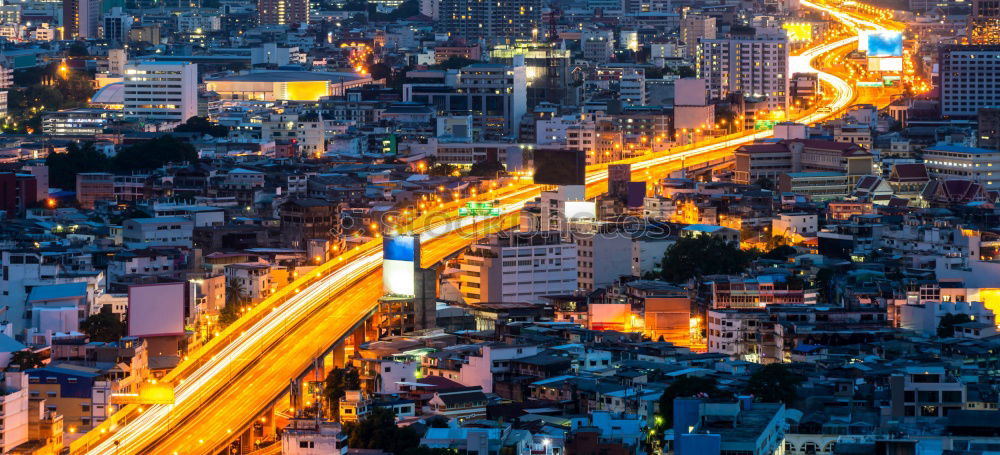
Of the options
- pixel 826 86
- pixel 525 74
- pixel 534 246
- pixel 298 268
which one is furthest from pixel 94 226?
pixel 826 86

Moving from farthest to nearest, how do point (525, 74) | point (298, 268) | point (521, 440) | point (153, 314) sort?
point (525, 74)
point (298, 268)
point (153, 314)
point (521, 440)

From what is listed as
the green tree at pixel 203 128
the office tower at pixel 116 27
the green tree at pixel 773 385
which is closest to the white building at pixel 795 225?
the green tree at pixel 773 385

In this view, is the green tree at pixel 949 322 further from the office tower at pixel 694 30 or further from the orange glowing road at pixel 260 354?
the office tower at pixel 694 30

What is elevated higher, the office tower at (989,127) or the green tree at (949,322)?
the office tower at (989,127)

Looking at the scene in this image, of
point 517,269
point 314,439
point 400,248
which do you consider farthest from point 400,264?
point 314,439

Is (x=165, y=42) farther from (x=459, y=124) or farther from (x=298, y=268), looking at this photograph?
(x=298, y=268)

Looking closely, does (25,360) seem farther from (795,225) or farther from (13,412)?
(795,225)
